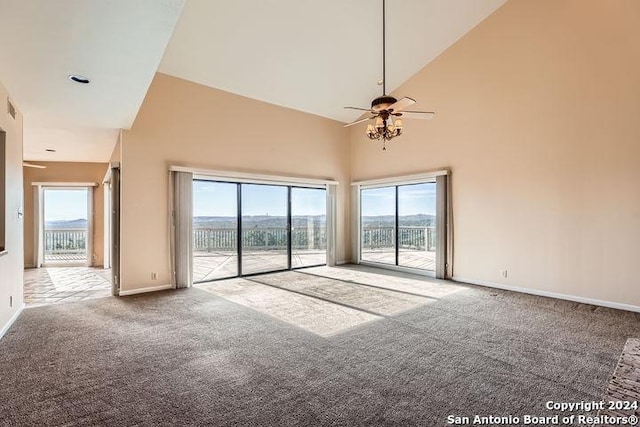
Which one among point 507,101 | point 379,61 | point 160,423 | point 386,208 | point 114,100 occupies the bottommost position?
point 160,423

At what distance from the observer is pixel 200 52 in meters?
5.45

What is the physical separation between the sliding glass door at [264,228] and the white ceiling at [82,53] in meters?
2.82

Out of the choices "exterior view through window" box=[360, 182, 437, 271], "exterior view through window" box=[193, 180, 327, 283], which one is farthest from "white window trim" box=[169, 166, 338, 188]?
"exterior view through window" box=[360, 182, 437, 271]

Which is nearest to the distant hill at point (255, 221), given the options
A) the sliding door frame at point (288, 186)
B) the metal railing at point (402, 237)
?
the sliding door frame at point (288, 186)

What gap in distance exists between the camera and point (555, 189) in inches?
201

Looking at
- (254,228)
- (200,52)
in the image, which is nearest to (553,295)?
(254,228)

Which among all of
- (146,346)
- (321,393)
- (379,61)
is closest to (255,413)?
(321,393)

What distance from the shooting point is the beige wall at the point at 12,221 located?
3.71 m

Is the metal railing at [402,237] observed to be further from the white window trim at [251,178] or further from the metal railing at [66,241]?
the metal railing at [66,241]

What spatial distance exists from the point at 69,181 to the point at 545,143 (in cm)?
1103

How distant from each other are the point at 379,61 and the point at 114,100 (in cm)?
486

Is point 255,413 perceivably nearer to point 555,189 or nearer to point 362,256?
point 555,189

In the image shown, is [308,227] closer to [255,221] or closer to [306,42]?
[255,221]

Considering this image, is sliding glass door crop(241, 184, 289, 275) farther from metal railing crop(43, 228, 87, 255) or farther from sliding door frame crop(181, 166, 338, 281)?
metal railing crop(43, 228, 87, 255)
